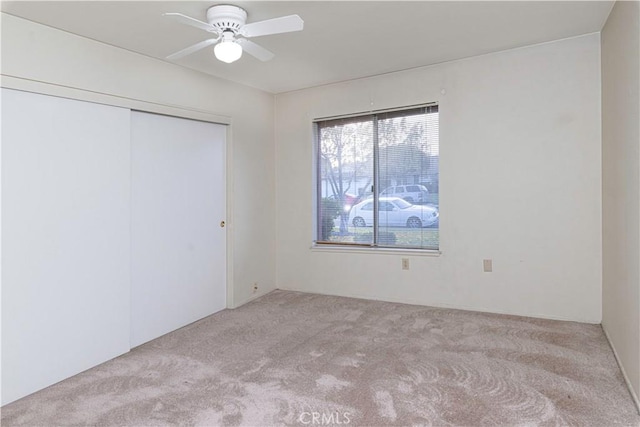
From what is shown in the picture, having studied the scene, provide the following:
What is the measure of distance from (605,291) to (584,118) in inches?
56.9

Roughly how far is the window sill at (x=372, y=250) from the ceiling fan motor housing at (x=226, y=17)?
2.67 metres

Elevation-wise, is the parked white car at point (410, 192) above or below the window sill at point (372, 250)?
above

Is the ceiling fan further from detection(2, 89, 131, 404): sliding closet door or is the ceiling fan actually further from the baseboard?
the baseboard

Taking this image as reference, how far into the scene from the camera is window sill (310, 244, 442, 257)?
4039mm

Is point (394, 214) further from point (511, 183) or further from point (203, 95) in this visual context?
point (203, 95)

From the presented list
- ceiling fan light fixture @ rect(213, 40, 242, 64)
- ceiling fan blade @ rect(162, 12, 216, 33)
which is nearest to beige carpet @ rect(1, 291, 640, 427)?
ceiling fan light fixture @ rect(213, 40, 242, 64)

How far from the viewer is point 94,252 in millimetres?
2850

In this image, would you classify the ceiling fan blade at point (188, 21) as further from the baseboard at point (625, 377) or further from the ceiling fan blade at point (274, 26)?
the baseboard at point (625, 377)

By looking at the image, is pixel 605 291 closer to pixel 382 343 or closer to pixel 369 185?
pixel 382 343

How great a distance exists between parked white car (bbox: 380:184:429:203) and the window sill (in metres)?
0.53

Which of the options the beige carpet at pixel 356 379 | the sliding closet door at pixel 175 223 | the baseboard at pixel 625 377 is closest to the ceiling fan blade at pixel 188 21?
the sliding closet door at pixel 175 223

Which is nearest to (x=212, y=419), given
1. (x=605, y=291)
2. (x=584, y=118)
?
(x=605, y=291)

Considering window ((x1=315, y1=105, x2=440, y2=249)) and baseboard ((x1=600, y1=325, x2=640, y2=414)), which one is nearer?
baseboard ((x1=600, y1=325, x2=640, y2=414))

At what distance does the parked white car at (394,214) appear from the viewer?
411cm
